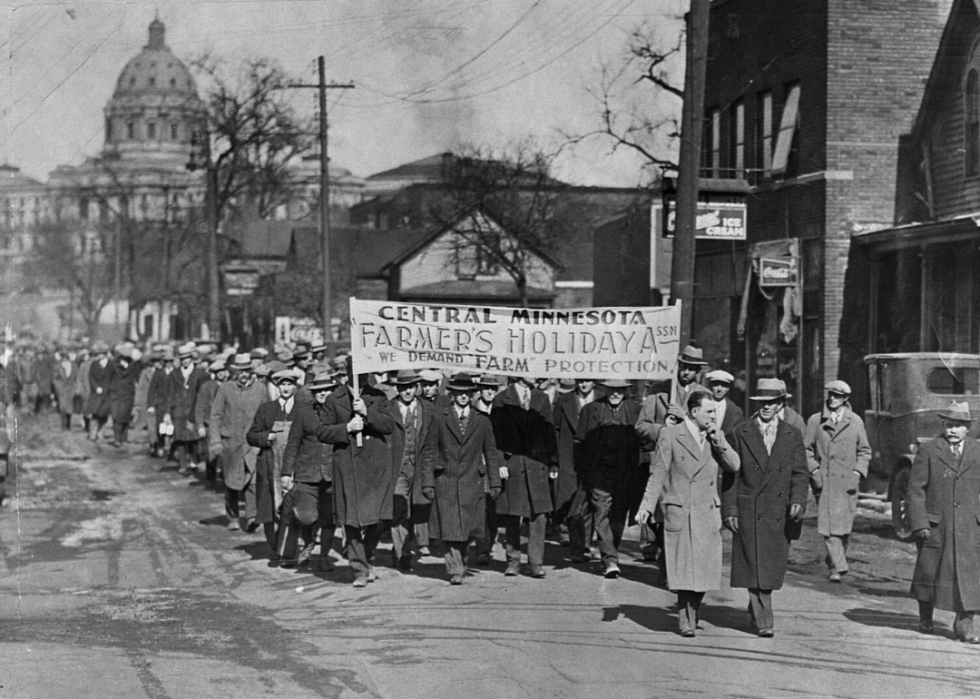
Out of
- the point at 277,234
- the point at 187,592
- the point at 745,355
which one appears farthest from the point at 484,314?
the point at 277,234

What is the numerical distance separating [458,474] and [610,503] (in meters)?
1.46

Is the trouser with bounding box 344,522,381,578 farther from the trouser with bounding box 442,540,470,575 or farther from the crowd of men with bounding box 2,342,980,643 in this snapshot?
the trouser with bounding box 442,540,470,575

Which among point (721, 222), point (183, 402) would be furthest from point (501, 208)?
point (721, 222)

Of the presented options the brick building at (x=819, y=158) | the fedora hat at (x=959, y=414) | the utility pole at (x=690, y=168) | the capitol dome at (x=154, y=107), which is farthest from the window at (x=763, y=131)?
the fedora hat at (x=959, y=414)

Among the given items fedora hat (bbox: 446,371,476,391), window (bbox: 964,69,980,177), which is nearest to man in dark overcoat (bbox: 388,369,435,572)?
fedora hat (bbox: 446,371,476,391)

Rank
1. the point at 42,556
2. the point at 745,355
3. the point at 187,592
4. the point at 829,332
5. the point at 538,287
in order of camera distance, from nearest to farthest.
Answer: the point at 187,592
the point at 42,556
the point at 829,332
the point at 745,355
the point at 538,287

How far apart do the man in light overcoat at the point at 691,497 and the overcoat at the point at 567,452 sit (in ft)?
9.28

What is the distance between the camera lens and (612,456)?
12.1m

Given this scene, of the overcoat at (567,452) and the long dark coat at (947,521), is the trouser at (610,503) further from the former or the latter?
the long dark coat at (947,521)

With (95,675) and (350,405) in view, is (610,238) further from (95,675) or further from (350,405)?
(95,675)

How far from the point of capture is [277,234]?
59500 millimetres

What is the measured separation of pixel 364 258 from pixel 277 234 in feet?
36.7

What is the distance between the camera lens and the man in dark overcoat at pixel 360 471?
11320 millimetres

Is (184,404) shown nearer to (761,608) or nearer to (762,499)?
(762,499)
